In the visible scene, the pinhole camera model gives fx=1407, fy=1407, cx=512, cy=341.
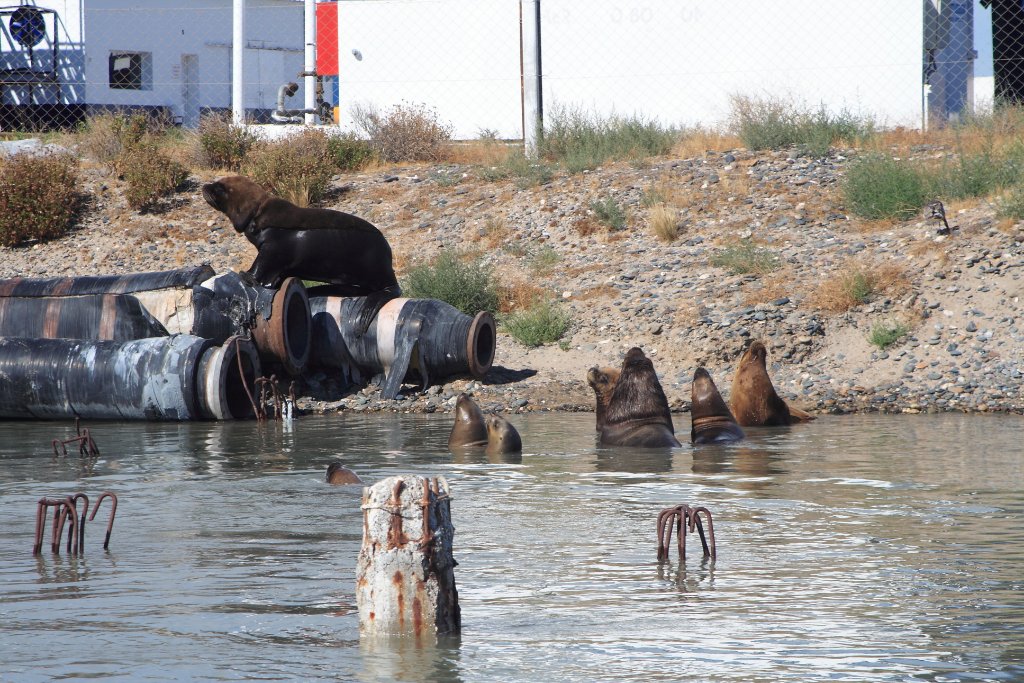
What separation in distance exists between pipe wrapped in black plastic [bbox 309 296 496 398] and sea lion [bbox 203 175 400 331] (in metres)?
0.21

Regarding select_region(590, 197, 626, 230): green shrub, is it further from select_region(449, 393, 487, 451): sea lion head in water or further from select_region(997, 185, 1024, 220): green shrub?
select_region(449, 393, 487, 451): sea lion head in water

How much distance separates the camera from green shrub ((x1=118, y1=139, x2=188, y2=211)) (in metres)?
24.3

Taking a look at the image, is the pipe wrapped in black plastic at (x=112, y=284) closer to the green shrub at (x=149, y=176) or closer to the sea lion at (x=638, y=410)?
the sea lion at (x=638, y=410)

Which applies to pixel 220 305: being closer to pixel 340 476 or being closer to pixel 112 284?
pixel 112 284

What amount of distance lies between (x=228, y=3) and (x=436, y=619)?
40.3 meters

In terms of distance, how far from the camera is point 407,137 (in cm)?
2677

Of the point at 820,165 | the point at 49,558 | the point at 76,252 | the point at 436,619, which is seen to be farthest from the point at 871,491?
the point at 76,252

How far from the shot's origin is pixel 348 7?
29781mm

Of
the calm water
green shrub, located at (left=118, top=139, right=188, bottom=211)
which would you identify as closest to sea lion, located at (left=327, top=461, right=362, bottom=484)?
the calm water

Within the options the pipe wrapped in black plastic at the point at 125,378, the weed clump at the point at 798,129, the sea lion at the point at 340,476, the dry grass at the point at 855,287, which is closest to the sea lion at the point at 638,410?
the sea lion at the point at 340,476

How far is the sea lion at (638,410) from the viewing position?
11719 millimetres

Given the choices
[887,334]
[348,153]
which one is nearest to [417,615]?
[887,334]

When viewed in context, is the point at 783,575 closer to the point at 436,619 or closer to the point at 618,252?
the point at 436,619

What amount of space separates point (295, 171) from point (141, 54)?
1827cm
